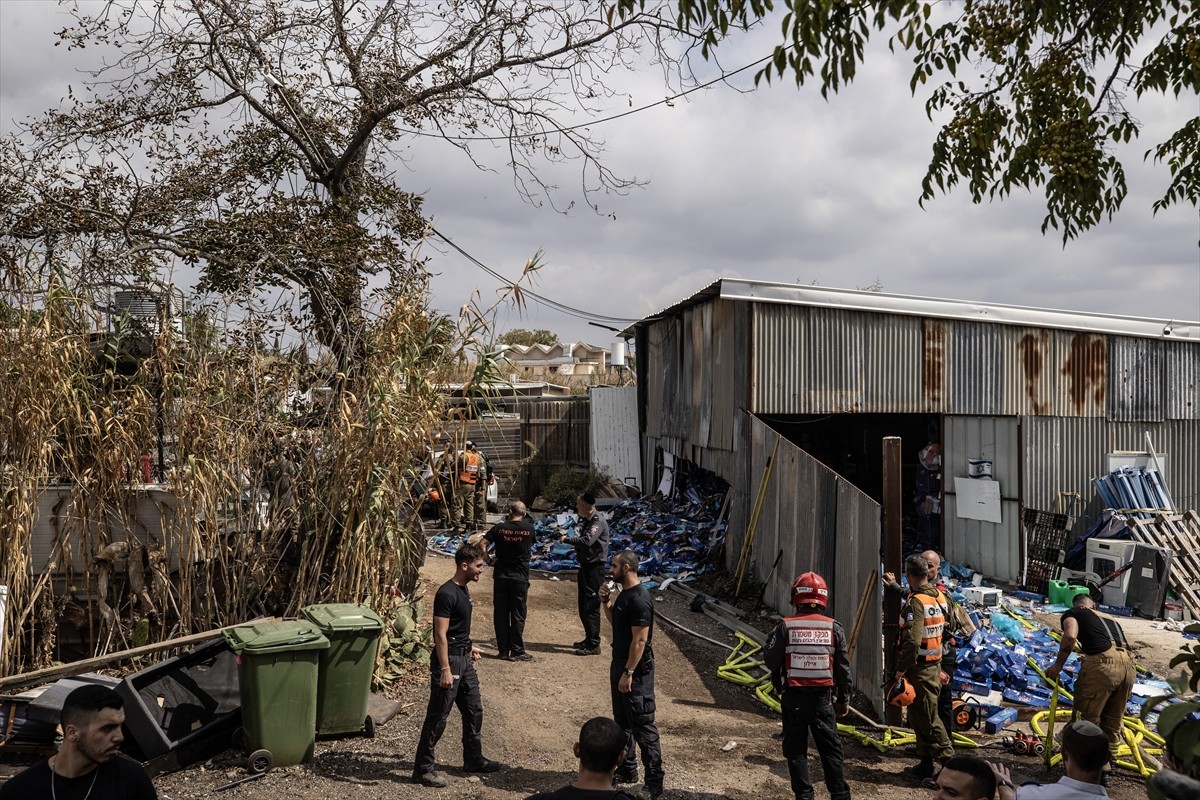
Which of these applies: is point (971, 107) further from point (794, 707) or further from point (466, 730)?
point (466, 730)

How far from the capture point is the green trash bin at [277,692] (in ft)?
22.1

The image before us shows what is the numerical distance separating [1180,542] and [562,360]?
121 feet

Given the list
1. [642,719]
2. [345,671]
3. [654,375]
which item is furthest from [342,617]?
[654,375]

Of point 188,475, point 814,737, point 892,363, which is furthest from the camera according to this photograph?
point 892,363

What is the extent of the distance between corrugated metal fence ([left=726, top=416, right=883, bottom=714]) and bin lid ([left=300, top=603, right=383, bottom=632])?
4.33 m

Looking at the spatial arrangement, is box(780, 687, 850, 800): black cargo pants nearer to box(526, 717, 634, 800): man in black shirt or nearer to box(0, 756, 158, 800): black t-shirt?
box(526, 717, 634, 800): man in black shirt

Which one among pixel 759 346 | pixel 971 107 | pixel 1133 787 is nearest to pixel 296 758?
pixel 1133 787

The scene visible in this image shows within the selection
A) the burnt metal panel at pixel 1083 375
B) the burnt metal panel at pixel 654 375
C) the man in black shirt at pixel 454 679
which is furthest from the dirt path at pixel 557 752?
the burnt metal panel at pixel 654 375

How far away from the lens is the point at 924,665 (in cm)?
718

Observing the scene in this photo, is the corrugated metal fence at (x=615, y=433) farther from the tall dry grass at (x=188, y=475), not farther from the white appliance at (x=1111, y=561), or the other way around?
the tall dry grass at (x=188, y=475)

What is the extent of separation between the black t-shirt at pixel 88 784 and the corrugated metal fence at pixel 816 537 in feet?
20.4

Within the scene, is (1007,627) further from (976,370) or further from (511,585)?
(511,585)

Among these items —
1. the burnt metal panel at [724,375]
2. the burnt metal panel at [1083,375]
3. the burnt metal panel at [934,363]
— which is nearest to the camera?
the burnt metal panel at [724,375]

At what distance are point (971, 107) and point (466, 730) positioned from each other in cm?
613
